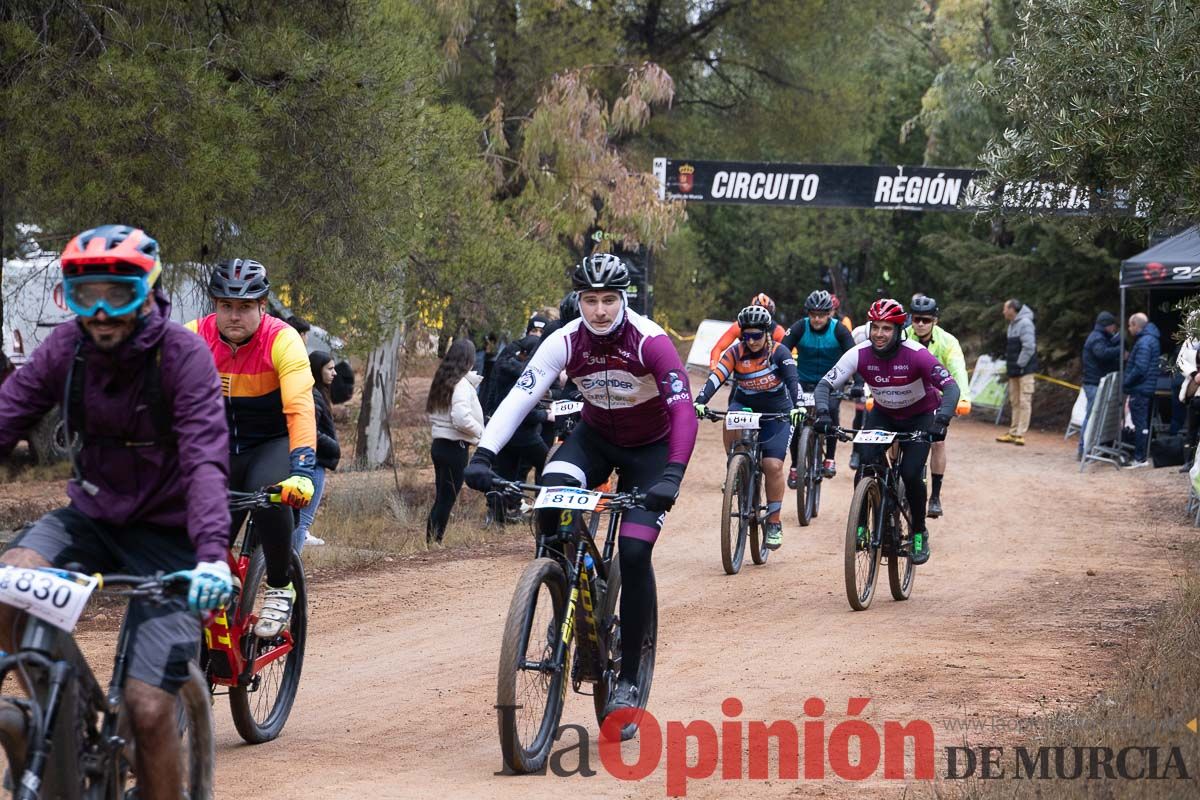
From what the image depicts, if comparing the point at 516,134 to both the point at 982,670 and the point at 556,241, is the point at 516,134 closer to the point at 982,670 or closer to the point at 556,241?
the point at 556,241

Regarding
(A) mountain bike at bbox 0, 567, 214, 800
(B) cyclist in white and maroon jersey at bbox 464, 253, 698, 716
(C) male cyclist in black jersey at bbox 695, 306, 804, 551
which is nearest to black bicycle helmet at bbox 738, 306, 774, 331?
(C) male cyclist in black jersey at bbox 695, 306, 804, 551

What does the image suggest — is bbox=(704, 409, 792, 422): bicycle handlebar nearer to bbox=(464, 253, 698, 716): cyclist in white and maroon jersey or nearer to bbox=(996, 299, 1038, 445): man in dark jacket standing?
bbox=(464, 253, 698, 716): cyclist in white and maroon jersey

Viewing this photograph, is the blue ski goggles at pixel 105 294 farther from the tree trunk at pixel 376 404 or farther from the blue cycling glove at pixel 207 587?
the tree trunk at pixel 376 404

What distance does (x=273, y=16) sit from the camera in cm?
1316

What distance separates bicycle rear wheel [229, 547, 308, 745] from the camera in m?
6.90

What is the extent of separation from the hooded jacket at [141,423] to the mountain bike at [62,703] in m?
0.32

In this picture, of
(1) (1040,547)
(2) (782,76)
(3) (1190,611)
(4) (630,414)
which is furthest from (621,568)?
(2) (782,76)

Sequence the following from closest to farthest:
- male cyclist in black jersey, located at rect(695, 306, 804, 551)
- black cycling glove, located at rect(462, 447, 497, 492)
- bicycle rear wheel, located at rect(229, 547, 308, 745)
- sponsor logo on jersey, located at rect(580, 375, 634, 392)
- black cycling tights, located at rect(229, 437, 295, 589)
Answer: black cycling glove, located at rect(462, 447, 497, 492), black cycling tights, located at rect(229, 437, 295, 589), bicycle rear wheel, located at rect(229, 547, 308, 745), sponsor logo on jersey, located at rect(580, 375, 634, 392), male cyclist in black jersey, located at rect(695, 306, 804, 551)

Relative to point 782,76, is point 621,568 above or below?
below

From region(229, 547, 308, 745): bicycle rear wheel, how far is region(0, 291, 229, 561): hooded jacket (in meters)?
1.99

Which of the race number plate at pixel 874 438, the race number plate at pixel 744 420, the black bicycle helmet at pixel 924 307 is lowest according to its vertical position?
the race number plate at pixel 744 420

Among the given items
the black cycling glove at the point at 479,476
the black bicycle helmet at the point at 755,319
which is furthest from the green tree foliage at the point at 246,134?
the black cycling glove at the point at 479,476

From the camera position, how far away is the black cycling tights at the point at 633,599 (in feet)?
22.7

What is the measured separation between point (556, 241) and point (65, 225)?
8094mm
